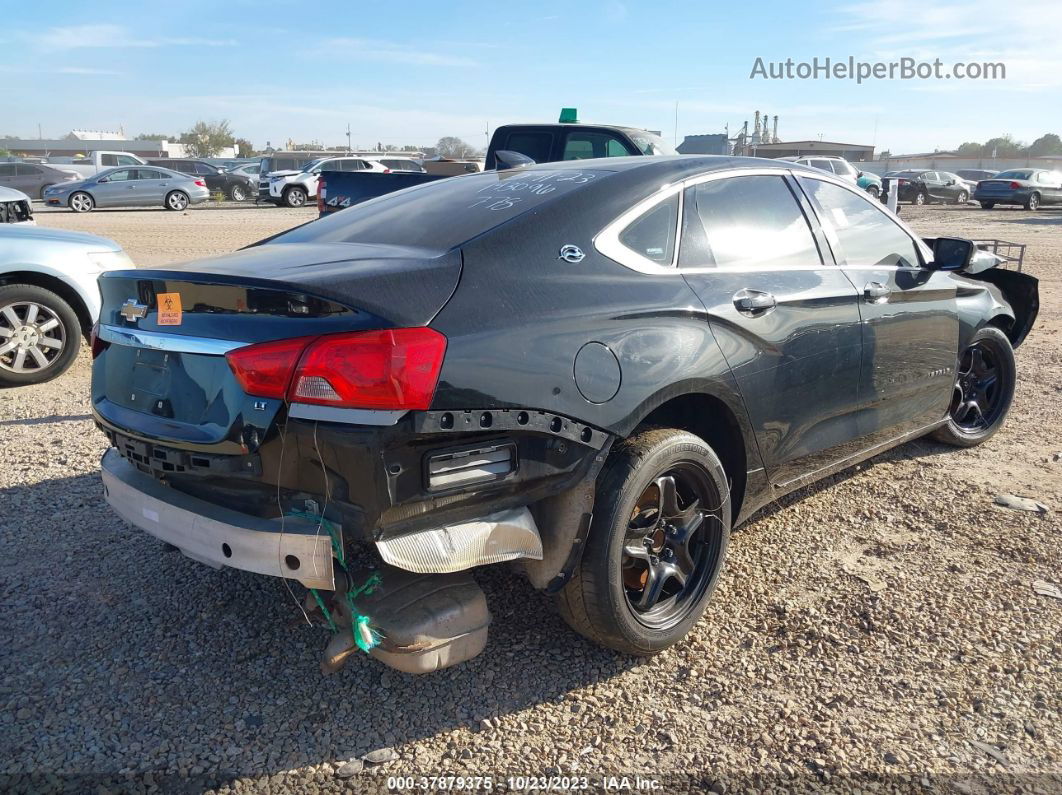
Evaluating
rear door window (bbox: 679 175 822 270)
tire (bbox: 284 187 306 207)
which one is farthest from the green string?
tire (bbox: 284 187 306 207)

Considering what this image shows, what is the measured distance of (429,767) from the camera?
101 inches

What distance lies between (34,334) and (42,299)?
0.27 meters

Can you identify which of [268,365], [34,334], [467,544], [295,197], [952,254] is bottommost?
[467,544]

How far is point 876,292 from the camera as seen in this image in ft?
13.1

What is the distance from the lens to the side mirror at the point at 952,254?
14.5ft

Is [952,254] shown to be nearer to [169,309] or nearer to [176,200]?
[169,309]

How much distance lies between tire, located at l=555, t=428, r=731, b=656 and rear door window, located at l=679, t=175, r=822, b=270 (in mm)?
754

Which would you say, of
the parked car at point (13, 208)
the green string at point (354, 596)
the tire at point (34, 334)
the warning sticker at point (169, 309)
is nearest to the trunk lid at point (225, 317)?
the warning sticker at point (169, 309)

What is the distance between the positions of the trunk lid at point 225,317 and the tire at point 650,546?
864mm

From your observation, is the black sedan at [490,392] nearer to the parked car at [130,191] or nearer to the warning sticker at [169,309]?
the warning sticker at [169,309]

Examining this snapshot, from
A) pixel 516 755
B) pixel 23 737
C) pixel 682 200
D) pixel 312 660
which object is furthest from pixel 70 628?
pixel 682 200

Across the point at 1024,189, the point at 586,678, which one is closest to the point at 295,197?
the point at 1024,189

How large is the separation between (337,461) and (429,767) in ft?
3.09

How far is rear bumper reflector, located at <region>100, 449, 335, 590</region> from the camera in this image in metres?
2.40
